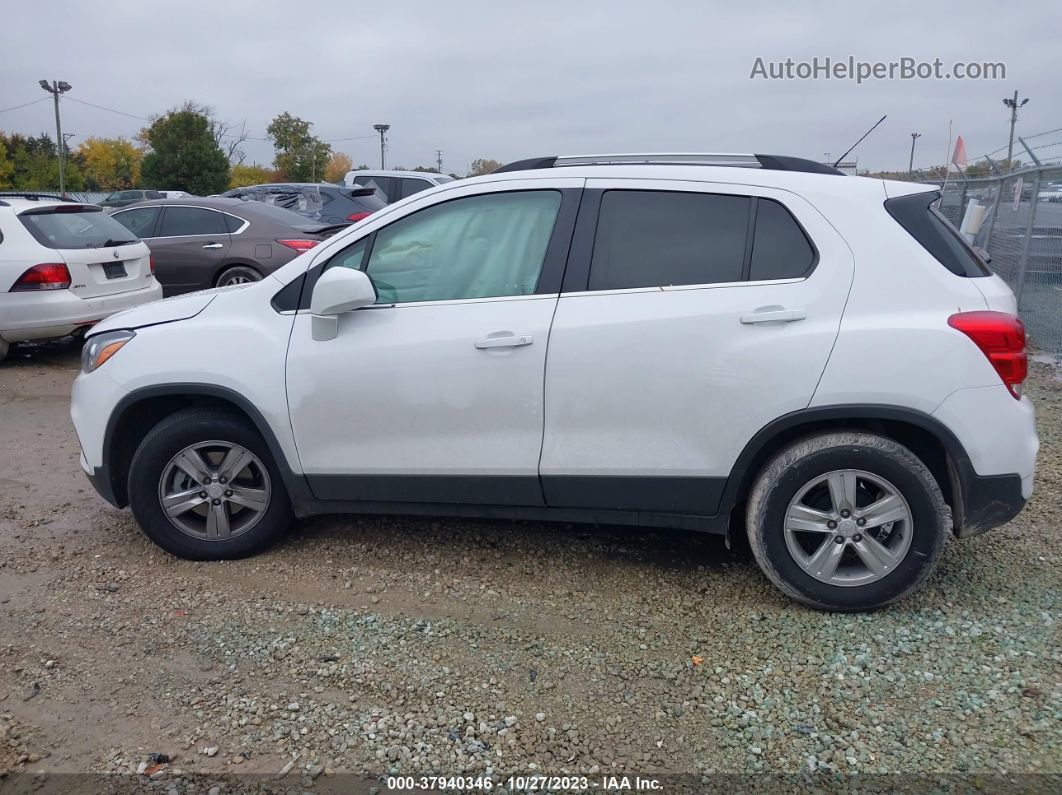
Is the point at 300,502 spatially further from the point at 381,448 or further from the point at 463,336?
the point at 463,336

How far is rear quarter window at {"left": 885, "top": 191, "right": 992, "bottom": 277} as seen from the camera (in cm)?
362

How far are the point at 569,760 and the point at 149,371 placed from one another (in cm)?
265

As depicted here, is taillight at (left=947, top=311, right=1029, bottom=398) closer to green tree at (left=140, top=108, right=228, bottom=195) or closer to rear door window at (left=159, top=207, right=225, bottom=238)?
rear door window at (left=159, top=207, right=225, bottom=238)

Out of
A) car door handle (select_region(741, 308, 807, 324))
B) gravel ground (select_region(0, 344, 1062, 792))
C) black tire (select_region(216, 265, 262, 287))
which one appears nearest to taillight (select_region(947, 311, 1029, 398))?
car door handle (select_region(741, 308, 807, 324))

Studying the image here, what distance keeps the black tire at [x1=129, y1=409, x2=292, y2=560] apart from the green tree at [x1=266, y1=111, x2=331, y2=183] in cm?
5399

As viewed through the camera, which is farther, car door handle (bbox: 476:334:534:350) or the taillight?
car door handle (bbox: 476:334:534:350)

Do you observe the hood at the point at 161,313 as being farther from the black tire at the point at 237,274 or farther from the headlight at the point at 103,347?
the black tire at the point at 237,274

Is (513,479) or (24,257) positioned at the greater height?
(24,257)

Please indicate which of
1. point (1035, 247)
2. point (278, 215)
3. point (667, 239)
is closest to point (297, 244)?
point (278, 215)

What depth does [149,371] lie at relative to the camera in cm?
420

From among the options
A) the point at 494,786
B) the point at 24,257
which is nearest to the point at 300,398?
the point at 494,786

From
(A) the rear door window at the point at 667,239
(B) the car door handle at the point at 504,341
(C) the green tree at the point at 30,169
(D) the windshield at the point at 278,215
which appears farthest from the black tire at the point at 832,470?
(C) the green tree at the point at 30,169

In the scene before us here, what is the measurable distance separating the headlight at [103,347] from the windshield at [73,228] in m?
4.86

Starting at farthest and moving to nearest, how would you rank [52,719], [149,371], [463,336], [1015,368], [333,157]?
[333,157]
[149,371]
[463,336]
[1015,368]
[52,719]
